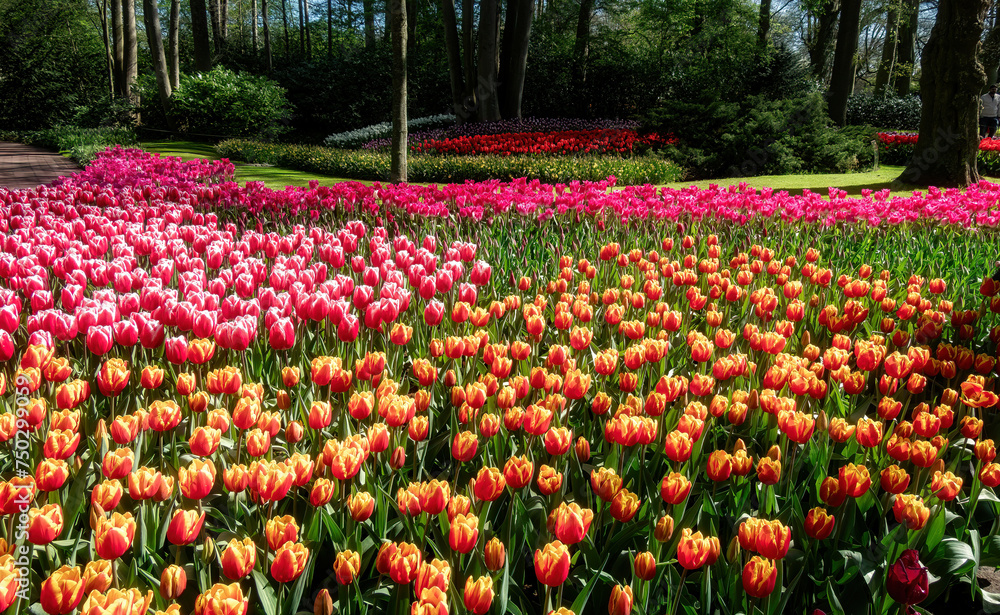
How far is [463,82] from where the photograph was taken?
23.2 metres

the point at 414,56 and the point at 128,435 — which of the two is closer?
the point at 128,435

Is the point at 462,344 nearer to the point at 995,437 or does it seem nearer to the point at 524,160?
the point at 995,437

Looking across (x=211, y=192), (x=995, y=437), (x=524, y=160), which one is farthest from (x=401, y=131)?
(x=995, y=437)

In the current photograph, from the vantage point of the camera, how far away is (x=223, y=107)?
23.5m

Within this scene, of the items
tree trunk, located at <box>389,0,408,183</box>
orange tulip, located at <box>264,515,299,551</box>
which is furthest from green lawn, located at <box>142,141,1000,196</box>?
→ orange tulip, located at <box>264,515,299,551</box>

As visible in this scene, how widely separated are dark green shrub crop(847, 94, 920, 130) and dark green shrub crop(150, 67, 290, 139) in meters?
23.8

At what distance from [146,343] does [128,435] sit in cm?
80

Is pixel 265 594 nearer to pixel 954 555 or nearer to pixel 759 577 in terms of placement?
pixel 759 577

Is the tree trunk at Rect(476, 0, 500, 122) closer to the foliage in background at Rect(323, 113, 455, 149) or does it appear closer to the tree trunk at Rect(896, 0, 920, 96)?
the foliage in background at Rect(323, 113, 455, 149)

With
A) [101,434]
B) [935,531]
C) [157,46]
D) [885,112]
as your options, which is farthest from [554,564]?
[885,112]

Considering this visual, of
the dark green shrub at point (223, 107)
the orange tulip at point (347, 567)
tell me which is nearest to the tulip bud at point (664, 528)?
the orange tulip at point (347, 567)

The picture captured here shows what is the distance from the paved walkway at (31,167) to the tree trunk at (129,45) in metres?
5.57

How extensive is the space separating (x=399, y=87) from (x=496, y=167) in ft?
16.4

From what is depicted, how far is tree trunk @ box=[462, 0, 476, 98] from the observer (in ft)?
67.3
